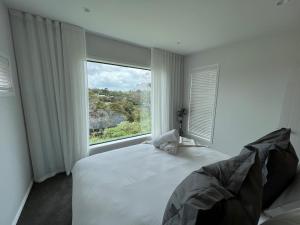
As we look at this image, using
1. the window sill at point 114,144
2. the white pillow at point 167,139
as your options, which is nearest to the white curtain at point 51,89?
the window sill at point 114,144

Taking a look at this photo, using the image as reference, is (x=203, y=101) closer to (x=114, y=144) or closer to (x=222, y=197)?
(x=114, y=144)

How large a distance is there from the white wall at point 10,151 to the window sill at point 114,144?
1.01 m

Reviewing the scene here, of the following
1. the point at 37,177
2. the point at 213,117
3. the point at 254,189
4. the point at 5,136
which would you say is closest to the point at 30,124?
the point at 5,136

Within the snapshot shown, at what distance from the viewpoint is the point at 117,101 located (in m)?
3.03

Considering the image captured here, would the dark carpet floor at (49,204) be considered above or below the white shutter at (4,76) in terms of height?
below

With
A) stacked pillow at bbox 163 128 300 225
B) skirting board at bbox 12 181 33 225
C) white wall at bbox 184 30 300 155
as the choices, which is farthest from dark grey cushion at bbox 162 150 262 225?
white wall at bbox 184 30 300 155

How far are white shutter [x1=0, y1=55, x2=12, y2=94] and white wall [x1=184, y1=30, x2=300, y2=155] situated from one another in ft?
11.4

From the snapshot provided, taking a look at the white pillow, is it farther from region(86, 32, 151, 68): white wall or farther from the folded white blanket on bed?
region(86, 32, 151, 68): white wall

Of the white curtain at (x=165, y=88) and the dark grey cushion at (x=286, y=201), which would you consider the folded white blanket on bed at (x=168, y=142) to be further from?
the white curtain at (x=165, y=88)

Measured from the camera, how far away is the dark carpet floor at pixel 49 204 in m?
1.58

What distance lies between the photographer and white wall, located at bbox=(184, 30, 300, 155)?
2.15 m

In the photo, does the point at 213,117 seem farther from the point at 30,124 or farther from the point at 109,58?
the point at 30,124

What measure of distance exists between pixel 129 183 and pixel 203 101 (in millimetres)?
2754

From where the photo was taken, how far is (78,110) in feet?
7.66
